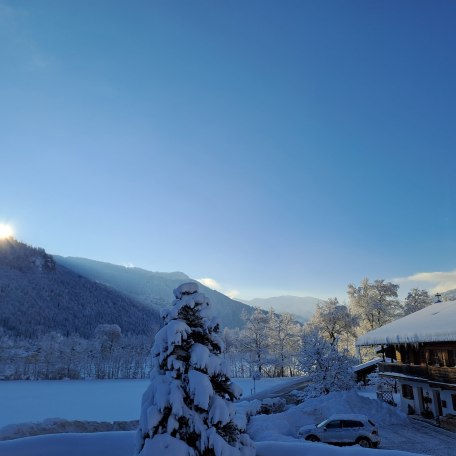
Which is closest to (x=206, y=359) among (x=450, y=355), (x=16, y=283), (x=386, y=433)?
(x=386, y=433)

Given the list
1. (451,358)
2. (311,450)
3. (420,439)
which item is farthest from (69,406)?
(311,450)

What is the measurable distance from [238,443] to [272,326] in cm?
6525

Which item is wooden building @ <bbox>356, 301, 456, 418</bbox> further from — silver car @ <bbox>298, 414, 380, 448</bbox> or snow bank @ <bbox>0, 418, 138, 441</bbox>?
snow bank @ <bbox>0, 418, 138, 441</bbox>

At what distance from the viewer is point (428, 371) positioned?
89.1 ft

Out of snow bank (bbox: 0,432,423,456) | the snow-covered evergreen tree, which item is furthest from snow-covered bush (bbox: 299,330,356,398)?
the snow-covered evergreen tree

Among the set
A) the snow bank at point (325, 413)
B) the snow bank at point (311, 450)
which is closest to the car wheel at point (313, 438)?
the snow bank at point (325, 413)

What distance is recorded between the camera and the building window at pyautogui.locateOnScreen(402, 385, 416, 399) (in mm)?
31625

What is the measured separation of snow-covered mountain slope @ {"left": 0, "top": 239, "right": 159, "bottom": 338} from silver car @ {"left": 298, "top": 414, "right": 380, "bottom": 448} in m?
124

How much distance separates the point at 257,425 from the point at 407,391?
587 inches

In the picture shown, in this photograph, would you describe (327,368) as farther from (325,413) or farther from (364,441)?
(364,441)

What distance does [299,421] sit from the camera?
27.5 metres

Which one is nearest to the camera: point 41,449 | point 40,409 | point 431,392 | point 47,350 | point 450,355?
point 41,449

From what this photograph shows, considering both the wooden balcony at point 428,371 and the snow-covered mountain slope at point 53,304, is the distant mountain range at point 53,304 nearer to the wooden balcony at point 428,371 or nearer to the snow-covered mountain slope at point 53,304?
the snow-covered mountain slope at point 53,304

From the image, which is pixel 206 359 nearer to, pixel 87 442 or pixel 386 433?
pixel 87 442
